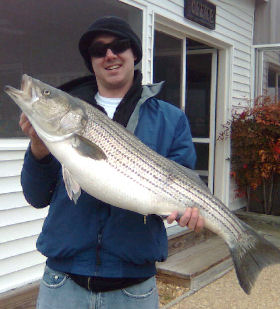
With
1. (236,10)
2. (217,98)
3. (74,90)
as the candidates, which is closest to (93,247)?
(74,90)

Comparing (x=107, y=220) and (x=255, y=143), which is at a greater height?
(x=255, y=143)

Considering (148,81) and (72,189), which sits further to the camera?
(148,81)

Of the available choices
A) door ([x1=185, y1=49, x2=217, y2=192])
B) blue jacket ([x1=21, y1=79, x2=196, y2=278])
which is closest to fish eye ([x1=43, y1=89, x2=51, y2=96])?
blue jacket ([x1=21, y1=79, x2=196, y2=278])

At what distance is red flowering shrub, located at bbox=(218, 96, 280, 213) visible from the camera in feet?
24.4

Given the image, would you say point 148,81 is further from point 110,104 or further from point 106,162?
point 106,162

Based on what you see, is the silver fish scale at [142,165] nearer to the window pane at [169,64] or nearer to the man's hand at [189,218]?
the man's hand at [189,218]

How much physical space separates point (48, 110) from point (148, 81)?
346 centimetres

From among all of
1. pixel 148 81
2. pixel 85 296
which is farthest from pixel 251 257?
pixel 148 81

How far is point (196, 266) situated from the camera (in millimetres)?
5066

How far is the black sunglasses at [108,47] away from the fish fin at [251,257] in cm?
114

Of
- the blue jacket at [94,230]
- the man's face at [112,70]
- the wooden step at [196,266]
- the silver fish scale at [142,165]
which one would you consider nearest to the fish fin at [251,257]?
the silver fish scale at [142,165]

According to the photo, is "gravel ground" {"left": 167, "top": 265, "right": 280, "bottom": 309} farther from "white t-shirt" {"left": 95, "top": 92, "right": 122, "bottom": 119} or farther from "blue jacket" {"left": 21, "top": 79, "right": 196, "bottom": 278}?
"white t-shirt" {"left": 95, "top": 92, "right": 122, "bottom": 119}

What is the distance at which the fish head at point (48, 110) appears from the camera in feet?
6.66

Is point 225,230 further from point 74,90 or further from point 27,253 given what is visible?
point 27,253
